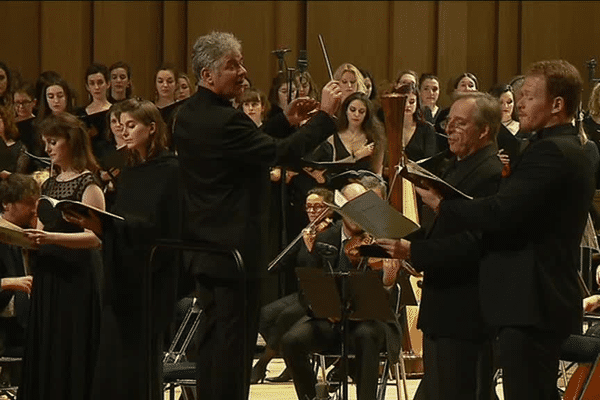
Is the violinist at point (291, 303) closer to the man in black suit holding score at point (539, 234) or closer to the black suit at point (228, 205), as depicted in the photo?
the black suit at point (228, 205)

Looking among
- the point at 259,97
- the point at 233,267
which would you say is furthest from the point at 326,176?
the point at 233,267

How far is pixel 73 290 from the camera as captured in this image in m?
4.59

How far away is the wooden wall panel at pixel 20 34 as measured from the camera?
Result: 946cm

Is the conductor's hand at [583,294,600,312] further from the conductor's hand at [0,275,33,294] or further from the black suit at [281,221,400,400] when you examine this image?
the conductor's hand at [0,275,33,294]

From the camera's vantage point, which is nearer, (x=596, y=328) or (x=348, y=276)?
(x=348, y=276)

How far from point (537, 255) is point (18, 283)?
247 centimetres

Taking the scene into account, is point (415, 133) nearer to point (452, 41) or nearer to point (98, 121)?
point (98, 121)

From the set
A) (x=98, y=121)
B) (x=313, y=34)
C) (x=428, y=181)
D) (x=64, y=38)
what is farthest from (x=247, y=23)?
(x=428, y=181)

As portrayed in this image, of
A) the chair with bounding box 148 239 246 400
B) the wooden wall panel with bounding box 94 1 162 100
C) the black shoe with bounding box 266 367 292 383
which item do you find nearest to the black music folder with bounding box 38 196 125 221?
the chair with bounding box 148 239 246 400

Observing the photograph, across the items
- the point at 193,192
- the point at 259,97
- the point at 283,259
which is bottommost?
the point at 283,259

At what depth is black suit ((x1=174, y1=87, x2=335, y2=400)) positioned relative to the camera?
389cm

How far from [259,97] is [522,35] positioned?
3069 mm

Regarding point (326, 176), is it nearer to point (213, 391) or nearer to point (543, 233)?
point (213, 391)

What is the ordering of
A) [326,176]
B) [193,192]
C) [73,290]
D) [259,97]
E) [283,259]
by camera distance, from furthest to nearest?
[259,97] → [326,176] → [283,259] → [73,290] → [193,192]
